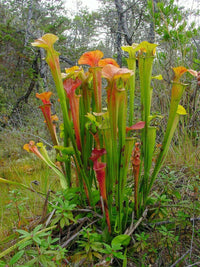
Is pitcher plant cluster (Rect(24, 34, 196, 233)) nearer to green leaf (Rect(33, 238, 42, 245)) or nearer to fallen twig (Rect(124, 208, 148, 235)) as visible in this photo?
fallen twig (Rect(124, 208, 148, 235))

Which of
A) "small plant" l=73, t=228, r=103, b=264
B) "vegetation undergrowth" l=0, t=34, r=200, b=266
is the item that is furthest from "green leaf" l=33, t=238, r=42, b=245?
"small plant" l=73, t=228, r=103, b=264

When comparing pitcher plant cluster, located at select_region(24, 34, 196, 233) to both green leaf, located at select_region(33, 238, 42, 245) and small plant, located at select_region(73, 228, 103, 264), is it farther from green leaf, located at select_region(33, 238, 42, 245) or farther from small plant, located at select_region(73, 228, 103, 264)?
green leaf, located at select_region(33, 238, 42, 245)

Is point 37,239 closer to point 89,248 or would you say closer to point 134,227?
point 89,248

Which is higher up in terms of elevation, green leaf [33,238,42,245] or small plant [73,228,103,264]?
green leaf [33,238,42,245]

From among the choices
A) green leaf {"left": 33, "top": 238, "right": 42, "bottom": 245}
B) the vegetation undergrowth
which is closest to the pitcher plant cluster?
the vegetation undergrowth

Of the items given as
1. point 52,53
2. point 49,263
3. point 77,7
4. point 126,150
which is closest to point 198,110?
point 126,150

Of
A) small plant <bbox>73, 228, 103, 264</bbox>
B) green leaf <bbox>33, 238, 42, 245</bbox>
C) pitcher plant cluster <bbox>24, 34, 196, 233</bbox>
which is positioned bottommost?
small plant <bbox>73, 228, 103, 264</bbox>

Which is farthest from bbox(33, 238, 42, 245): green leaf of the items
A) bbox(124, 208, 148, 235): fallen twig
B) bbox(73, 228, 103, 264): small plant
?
bbox(124, 208, 148, 235): fallen twig

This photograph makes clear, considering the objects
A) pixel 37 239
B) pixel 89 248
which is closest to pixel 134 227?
pixel 89 248

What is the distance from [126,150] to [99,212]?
0.35 m

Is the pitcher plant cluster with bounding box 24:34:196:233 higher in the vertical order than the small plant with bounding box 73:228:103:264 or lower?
higher

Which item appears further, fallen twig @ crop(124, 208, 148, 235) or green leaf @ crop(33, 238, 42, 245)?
fallen twig @ crop(124, 208, 148, 235)

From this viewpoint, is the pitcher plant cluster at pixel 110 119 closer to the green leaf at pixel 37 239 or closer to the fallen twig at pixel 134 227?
the fallen twig at pixel 134 227

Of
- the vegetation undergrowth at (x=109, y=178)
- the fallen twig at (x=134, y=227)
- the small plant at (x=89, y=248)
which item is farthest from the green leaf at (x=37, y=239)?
the fallen twig at (x=134, y=227)
